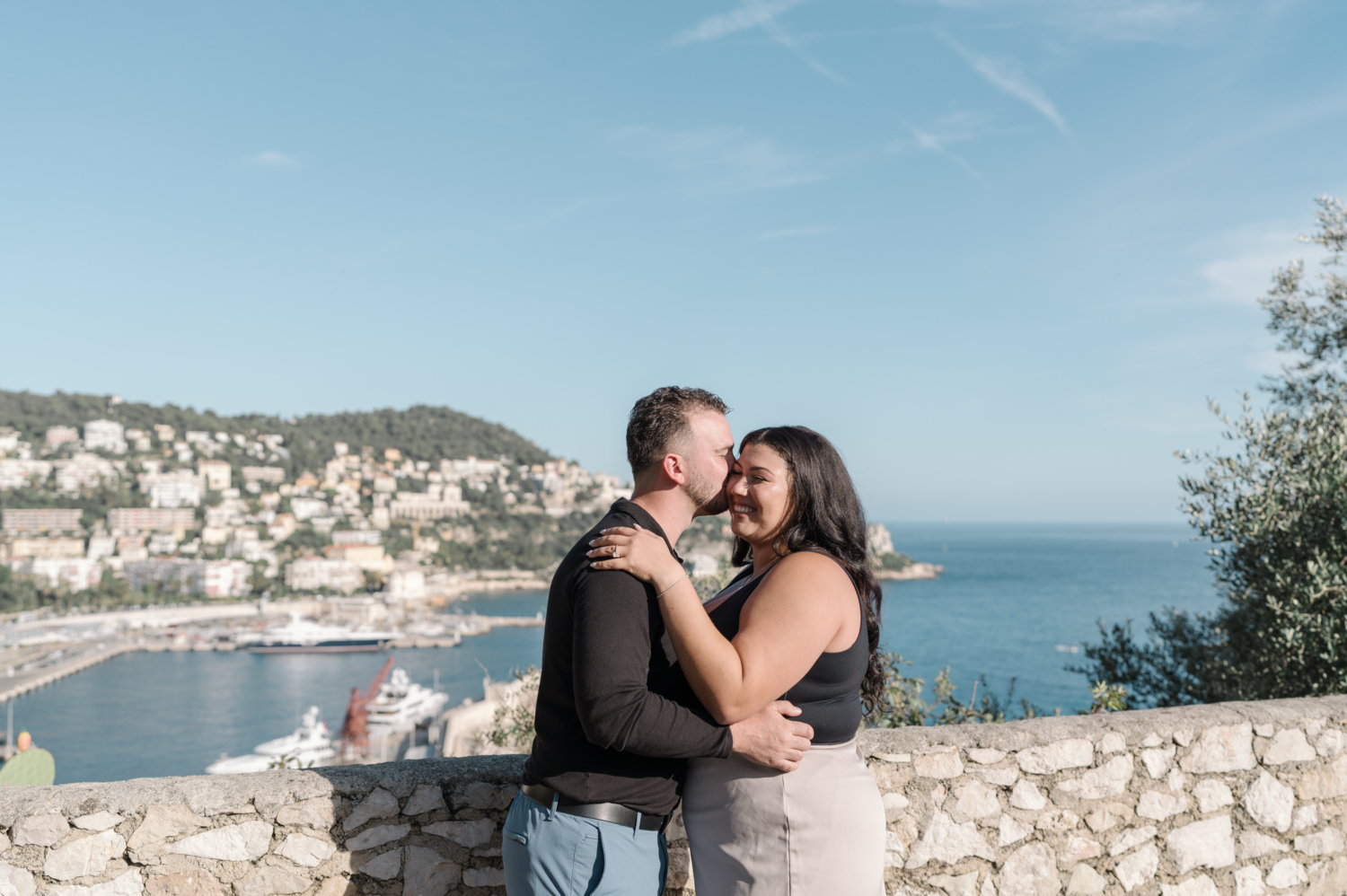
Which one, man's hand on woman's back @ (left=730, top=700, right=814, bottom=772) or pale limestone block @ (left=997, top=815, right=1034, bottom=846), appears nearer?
man's hand on woman's back @ (left=730, top=700, right=814, bottom=772)

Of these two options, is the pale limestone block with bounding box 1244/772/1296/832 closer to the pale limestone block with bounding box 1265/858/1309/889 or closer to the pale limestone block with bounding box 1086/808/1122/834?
the pale limestone block with bounding box 1265/858/1309/889

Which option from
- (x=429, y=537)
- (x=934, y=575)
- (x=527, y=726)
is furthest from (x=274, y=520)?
(x=527, y=726)

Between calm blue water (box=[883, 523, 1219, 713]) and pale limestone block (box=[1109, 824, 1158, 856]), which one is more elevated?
pale limestone block (box=[1109, 824, 1158, 856])

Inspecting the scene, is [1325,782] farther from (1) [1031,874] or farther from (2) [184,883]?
(2) [184,883]

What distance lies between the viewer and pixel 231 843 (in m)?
2.22

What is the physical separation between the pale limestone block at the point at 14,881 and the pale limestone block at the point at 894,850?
7.71 feet

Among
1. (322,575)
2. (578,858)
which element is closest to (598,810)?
(578,858)

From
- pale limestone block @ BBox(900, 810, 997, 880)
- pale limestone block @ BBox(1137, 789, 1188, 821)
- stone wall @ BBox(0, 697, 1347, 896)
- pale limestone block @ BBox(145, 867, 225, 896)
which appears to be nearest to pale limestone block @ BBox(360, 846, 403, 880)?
stone wall @ BBox(0, 697, 1347, 896)

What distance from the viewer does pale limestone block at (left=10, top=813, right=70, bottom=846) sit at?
83.2 inches

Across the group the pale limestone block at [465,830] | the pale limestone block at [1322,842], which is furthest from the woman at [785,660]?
the pale limestone block at [1322,842]

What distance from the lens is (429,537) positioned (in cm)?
11344

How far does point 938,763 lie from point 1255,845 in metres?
1.36

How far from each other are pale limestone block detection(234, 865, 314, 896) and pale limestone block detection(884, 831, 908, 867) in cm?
169

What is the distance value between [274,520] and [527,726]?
115511 millimetres
